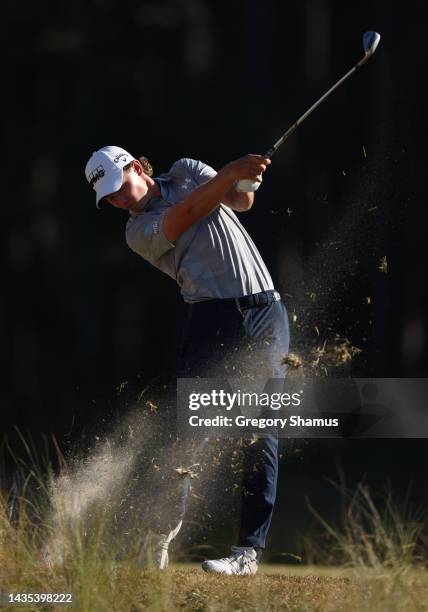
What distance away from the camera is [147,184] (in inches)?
187

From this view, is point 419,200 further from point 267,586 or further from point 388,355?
point 267,586

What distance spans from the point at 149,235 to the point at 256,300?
46cm

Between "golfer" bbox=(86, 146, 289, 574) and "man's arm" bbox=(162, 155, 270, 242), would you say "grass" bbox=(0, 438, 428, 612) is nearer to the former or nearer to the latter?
"golfer" bbox=(86, 146, 289, 574)

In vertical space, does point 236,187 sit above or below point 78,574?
above

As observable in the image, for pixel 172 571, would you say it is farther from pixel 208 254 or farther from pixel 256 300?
pixel 208 254

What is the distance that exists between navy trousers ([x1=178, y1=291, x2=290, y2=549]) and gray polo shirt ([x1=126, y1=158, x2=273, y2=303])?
0.05 meters

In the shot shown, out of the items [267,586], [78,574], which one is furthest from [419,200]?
[78,574]

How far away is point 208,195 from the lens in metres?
4.42

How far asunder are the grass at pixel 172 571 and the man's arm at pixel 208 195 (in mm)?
1006

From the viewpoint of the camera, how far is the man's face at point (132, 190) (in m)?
4.70

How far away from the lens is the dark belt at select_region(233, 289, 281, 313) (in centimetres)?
453

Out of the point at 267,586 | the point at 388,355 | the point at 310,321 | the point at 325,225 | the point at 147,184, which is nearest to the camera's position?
the point at 267,586

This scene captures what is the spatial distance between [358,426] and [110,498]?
121 cm

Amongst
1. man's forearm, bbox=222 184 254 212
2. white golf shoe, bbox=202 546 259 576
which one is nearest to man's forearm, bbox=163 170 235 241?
man's forearm, bbox=222 184 254 212
